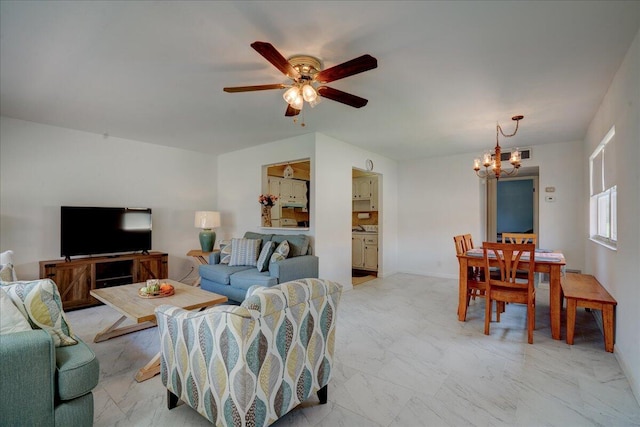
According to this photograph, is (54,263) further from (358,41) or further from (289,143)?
(358,41)

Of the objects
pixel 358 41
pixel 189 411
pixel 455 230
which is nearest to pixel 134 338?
pixel 189 411

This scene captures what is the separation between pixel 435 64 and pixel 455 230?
160 inches

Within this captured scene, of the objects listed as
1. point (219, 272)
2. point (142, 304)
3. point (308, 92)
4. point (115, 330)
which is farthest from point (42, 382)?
point (219, 272)

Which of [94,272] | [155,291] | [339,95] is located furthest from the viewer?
[94,272]

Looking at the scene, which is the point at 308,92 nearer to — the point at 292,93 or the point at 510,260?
the point at 292,93

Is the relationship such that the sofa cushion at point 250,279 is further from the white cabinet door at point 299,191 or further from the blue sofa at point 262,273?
the white cabinet door at point 299,191

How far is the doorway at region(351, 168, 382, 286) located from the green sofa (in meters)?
4.64

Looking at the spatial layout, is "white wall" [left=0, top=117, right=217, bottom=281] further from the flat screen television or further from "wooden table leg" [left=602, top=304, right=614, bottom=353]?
"wooden table leg" [left=602, top=304, right=614, bottom=353]

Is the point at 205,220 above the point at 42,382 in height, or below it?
above

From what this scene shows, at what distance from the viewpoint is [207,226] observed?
16.7ft

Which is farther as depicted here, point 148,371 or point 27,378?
point 148,371

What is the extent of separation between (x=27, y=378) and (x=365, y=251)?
546cm

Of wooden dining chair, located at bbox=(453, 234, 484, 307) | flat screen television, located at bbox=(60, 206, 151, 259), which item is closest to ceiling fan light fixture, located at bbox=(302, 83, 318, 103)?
wooden dining chair, located at bbox=(453, 234, 484, 307)

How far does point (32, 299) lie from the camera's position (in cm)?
166
